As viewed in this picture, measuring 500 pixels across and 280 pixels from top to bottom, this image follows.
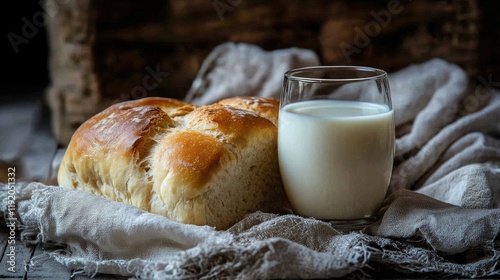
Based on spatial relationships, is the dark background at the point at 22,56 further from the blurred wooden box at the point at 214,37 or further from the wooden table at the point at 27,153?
the blurred wooden box at the point at 214,37

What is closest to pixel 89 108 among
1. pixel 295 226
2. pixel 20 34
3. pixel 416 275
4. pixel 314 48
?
pixel 314 48

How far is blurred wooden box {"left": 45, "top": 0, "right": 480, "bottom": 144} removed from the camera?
218 cm

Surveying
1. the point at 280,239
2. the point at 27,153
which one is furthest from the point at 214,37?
the point at 280,239

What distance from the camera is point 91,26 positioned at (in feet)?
7.07

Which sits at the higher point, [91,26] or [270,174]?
[91,26]

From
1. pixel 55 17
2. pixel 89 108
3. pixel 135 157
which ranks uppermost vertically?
pixel 55 17

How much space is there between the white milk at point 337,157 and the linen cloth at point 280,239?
0.05 meters

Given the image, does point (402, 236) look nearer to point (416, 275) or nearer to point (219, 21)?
point (416, 275)

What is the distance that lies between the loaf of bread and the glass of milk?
6 cm

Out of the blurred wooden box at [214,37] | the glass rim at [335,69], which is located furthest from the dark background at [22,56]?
the glass rim at [335,69]

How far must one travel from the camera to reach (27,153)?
1958 mm

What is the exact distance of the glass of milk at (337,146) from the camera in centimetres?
115

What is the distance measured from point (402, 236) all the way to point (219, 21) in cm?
131

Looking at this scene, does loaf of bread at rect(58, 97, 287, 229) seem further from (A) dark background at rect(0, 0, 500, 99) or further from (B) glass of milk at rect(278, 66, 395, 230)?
(A) dark background at rect(0, 0, 500, 99)
